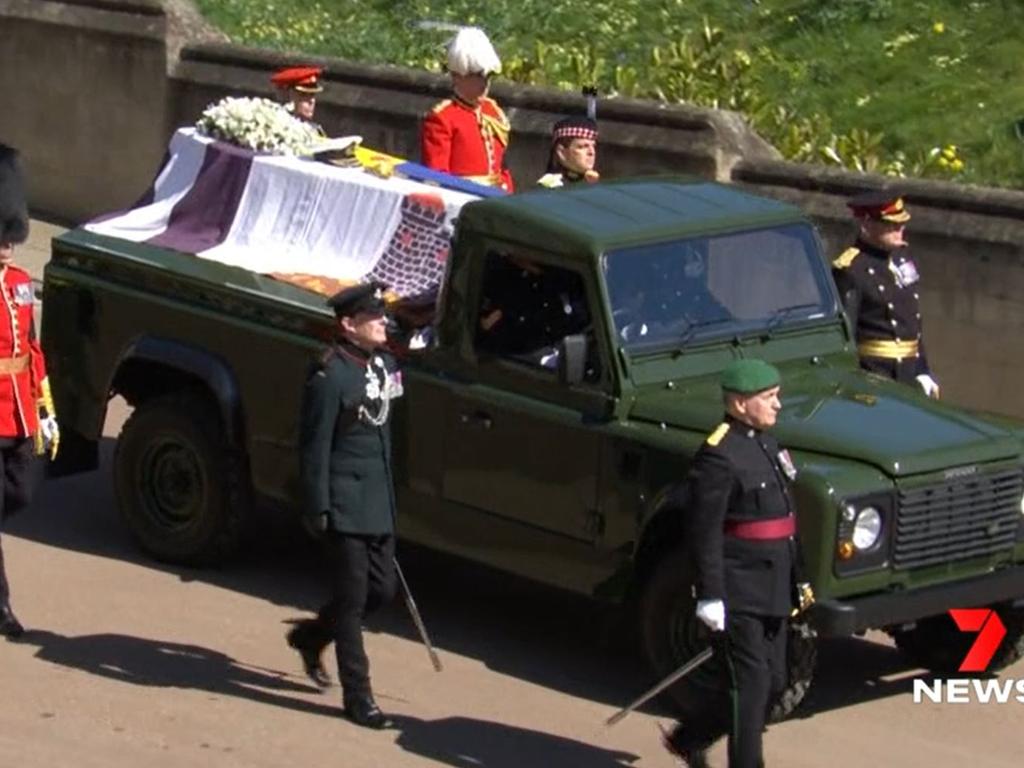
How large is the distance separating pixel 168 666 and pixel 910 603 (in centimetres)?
302

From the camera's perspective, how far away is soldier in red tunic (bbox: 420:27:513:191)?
13.7m

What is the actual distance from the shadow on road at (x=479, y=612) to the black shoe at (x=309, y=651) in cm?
45

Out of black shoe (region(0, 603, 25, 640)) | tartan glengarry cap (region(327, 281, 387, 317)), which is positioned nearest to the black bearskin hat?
black shoe (region(0, 603, 25, 640))

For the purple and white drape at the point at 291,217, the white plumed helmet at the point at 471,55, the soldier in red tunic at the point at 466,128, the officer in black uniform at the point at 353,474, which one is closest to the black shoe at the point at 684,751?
the officer in black uniform at the point at 353,474

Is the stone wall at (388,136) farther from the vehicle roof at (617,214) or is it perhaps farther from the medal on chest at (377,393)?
the medal on chest at (377,393)

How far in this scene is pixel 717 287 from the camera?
11.3 m

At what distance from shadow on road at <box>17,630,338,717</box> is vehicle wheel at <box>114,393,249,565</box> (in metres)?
1.04

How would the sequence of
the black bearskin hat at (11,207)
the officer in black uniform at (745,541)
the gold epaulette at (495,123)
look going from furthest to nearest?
the gold epaulette at (495,123) → the black bearskin hat at (11,207) → the officer in black uniform at (745,541)

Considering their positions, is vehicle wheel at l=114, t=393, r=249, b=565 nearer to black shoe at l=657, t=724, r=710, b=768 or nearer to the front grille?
black shoe at l=657, t=724, r=710, b=768

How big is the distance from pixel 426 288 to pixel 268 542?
1.79 m

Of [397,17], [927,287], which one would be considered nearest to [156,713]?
[927,287]

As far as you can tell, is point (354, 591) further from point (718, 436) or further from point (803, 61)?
point (803, 61)

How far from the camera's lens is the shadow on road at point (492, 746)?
33.0ft

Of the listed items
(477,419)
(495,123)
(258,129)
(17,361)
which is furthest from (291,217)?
(477,419)
